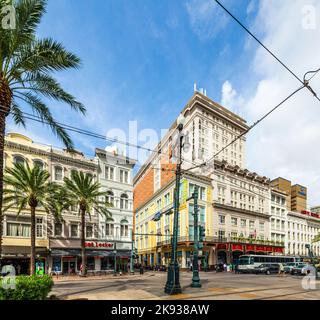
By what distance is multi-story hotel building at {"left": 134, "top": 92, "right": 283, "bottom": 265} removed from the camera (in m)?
59.5

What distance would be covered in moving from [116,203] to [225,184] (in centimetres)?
2591

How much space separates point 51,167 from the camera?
39.9m

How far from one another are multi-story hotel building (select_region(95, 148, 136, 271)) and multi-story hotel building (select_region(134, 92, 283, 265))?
7.89 metres

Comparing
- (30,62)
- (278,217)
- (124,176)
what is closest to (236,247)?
(278,217)

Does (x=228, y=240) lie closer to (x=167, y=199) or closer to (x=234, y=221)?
(x=234, y=221)

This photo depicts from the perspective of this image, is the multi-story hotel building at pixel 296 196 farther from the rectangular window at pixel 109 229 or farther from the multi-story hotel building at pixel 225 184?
the rectangular window at pixel 109 229

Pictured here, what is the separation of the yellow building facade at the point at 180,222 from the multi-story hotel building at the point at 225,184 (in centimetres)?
84

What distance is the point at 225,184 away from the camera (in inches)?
2504

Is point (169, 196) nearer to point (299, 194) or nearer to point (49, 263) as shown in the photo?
point (49, 263)

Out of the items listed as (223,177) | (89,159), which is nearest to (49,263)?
(89,159)

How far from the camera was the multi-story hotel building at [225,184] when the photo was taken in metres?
59.5

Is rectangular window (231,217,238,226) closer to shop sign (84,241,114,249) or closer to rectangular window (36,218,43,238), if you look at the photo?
shop sign (84,241,114,249)

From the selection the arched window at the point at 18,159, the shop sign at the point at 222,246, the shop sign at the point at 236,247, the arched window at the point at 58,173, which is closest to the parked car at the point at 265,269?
the shop sign at the point at 222,246

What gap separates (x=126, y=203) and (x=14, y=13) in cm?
3809
